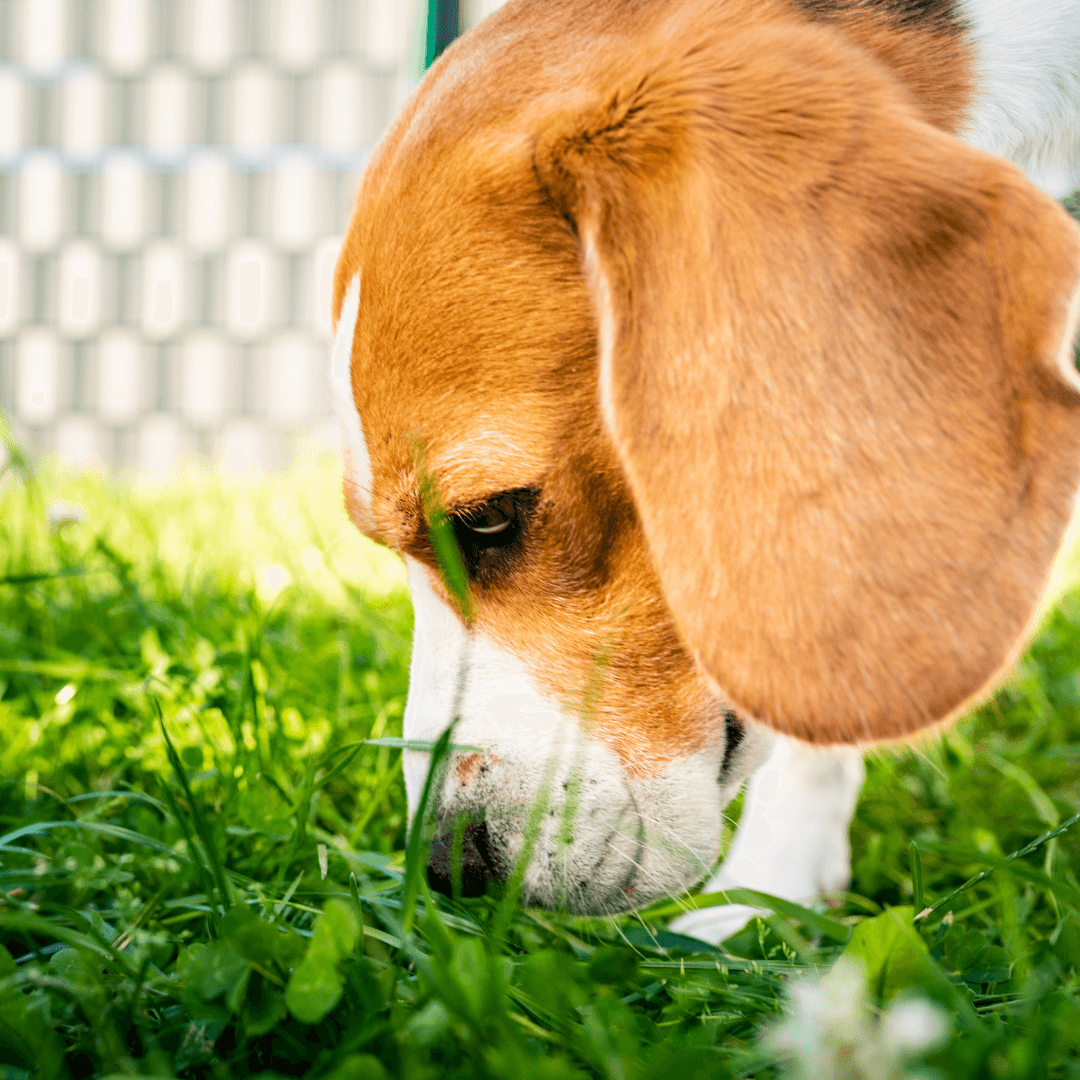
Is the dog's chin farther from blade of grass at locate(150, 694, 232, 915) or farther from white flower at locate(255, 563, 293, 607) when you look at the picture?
white flower at locate(255, 563, 293, 607)

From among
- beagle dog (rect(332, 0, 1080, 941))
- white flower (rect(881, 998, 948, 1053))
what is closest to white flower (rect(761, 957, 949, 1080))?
white flower (rect(881, 998, 948, 1053))

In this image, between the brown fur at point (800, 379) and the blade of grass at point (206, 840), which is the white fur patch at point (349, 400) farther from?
the blade of grass at point (206, 840)

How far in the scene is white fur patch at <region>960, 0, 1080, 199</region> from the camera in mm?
1479

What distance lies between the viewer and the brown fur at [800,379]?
1.07m

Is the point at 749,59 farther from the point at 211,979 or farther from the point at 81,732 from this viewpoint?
the point at 81,732

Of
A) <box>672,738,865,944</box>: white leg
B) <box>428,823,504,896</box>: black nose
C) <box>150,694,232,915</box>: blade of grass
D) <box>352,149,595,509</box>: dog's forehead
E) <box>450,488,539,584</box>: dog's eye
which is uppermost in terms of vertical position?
<box>352,149,595,509</box>: dog's forehead

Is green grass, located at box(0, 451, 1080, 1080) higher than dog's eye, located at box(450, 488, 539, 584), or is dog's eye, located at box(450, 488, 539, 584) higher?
dog's eye, located at box(450, 488, 539, 584)

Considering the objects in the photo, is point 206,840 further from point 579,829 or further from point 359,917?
point 579,829

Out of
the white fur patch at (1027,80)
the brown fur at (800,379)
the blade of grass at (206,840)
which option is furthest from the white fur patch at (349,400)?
the white fur patch at (1027,80)

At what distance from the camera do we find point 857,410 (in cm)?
108

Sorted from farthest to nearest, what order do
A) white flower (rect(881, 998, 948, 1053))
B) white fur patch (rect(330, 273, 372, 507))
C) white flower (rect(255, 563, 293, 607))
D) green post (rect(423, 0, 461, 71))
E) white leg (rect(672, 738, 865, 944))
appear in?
white flower (rect(255, 563, 293, 607)), green post (rect(423, 0, 461, 71)), white leg (rect(672, 738, 865, 944)), white fur patch (rect(330, 273, 372, 507)), white flower (rect(881, 998, 948, 1053))

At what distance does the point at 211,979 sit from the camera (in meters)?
0.89

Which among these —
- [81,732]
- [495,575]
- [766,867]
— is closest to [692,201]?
[495,575]

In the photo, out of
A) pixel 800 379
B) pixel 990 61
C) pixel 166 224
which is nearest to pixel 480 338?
pixel 800 379
